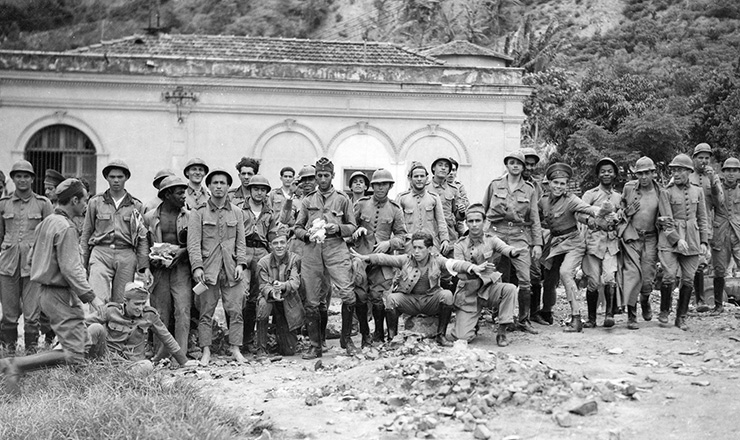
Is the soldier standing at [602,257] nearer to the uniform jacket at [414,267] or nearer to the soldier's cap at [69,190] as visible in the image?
the uniform jacket at [414,267]

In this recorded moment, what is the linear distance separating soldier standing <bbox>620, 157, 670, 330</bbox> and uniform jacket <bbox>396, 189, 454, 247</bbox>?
232 cm

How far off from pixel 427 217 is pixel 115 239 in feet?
13.0

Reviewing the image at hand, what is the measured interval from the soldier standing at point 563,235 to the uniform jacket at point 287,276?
3.31 m

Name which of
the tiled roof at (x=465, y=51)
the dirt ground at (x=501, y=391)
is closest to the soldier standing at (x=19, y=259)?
the dirt ground at (x=501, y=391)

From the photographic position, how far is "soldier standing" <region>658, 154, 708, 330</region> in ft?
34.1

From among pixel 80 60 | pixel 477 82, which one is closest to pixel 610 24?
pixel 477 82

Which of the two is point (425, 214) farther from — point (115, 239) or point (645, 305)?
point (115, 239)

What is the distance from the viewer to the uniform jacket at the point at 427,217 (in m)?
10.8

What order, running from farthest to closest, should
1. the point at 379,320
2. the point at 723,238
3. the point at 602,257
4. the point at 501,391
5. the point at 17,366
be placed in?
the point at 723,238 < the point at 602,257 < the point at 379,320 < the point at 17,366 < the point at 501,391

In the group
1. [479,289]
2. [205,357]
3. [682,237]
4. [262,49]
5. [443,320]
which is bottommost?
[205,357]

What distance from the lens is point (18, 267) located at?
983 centimetres

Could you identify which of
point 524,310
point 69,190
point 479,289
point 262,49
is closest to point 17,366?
point 69,190

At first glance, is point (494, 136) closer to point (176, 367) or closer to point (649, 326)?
point (649, 326)

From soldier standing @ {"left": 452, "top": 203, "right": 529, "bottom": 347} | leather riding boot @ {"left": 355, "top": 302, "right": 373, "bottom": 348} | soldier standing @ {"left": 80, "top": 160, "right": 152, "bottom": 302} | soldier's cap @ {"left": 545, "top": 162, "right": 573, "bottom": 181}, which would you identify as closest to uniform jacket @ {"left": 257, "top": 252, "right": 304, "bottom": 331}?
leather riding boot @ {"left": 355, "top": 302, "right": 373, "bottom": 348}
